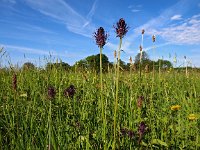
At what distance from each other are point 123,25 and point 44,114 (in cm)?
179

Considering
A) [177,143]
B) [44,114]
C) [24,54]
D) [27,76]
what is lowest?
[177,143]

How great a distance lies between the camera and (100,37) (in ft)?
6.91

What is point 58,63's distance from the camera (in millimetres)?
7395

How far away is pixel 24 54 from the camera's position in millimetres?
7664

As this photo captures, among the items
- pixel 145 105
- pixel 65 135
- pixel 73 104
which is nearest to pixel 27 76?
pixel 73 104

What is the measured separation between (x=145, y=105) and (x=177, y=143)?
1463mm

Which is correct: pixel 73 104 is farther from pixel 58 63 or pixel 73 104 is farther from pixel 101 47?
pixel 58 63

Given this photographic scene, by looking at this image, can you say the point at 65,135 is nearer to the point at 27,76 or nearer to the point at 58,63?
the point at 27,76

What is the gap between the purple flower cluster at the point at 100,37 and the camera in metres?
2.08

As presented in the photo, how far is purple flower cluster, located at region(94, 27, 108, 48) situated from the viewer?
2.08 m

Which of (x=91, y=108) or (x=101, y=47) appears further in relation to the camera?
(x=91, y=108)

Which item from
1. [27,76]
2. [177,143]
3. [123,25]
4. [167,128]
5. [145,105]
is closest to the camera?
[123,25]

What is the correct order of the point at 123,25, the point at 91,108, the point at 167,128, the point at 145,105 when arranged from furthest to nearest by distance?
the point at 145,105, the point at 91,108, the point at 167,128, the point at 123,25

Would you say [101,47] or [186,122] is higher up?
[101,47]
